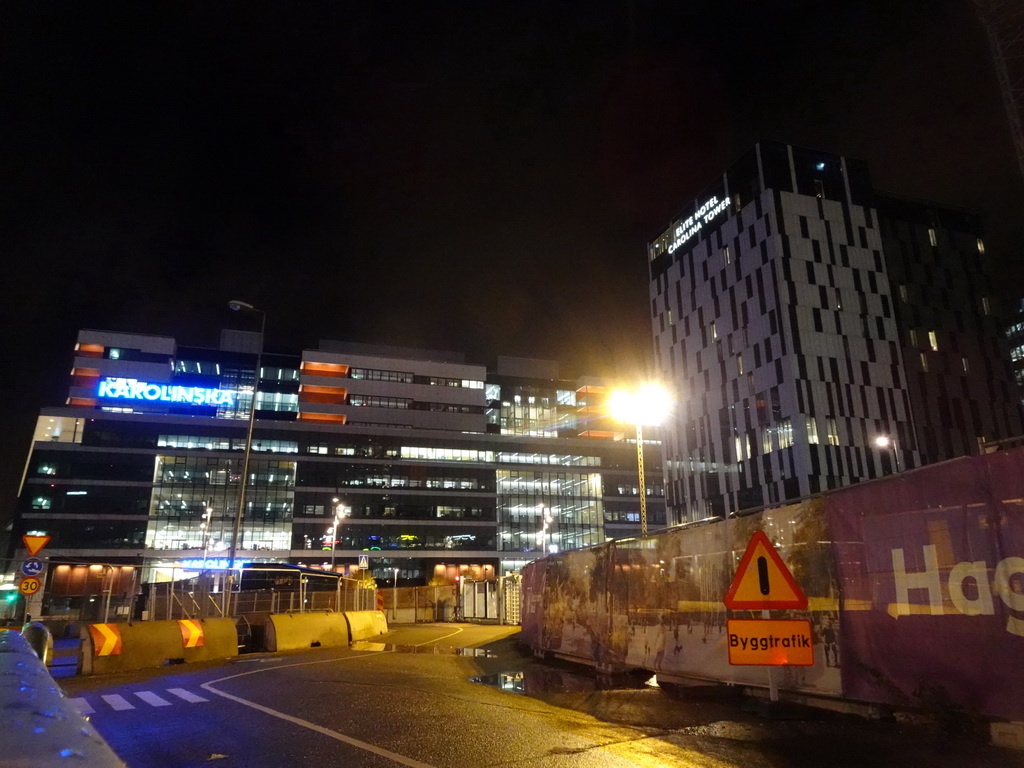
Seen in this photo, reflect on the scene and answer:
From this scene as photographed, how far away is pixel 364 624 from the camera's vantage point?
23875mm

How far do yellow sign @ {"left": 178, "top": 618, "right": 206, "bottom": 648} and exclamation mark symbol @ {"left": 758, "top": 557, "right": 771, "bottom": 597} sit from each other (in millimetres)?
15154

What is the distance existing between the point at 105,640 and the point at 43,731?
47.7ft

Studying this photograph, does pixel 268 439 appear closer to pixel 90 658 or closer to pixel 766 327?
pixel 766 327

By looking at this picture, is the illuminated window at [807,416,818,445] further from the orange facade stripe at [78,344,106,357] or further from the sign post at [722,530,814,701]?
the orange facade stripe at [78,344,106,357]

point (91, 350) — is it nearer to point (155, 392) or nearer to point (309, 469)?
point (155, 392)

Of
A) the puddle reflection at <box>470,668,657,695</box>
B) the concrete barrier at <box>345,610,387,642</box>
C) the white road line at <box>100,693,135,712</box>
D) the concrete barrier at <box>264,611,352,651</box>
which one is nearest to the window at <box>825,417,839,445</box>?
the concrete barrier at <box>345,610,387,642</box>

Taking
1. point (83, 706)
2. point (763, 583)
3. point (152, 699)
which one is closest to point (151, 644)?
point (152, 699)

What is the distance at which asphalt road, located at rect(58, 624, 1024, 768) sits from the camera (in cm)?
671

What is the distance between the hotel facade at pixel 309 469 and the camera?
7800 centimetres

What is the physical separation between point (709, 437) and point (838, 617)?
6401cm

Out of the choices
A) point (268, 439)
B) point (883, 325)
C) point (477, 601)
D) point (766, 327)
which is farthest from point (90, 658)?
point (268, 439)

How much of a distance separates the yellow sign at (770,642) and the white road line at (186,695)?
868cm

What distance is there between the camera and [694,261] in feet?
250

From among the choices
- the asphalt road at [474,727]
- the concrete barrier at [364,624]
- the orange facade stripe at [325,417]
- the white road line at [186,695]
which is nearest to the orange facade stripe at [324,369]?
the orange facade stripe at [325,417]
